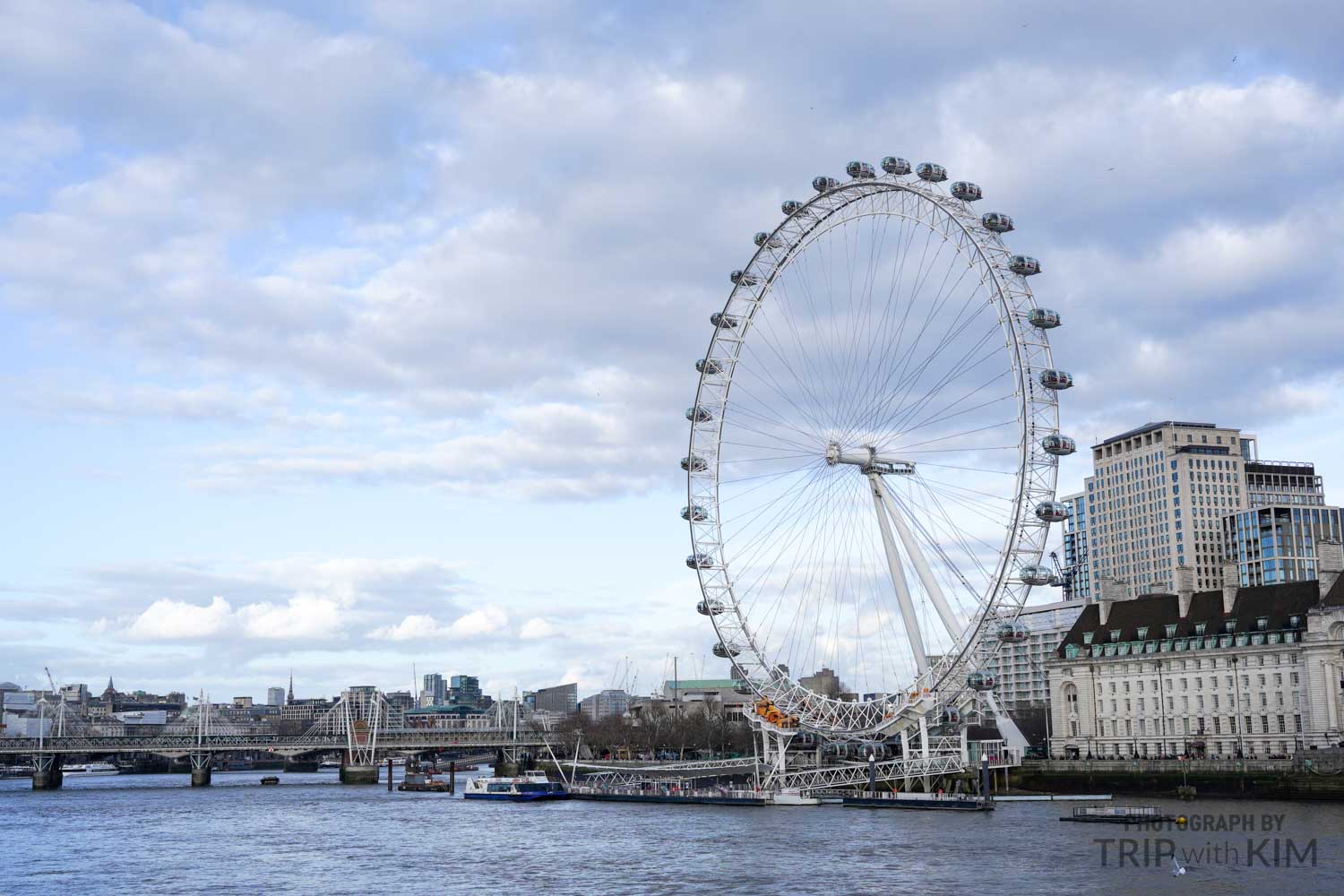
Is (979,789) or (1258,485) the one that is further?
(1258,485)

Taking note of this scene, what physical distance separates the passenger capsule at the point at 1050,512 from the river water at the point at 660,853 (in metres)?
15.3

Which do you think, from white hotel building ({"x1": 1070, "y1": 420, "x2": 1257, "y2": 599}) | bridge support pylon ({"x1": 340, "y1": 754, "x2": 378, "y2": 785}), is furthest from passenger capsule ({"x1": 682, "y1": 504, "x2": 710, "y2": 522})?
white hotel building ({"x1": 1070, "y1": 420, "x2": 1257, "y2": 599})

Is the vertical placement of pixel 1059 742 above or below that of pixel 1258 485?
below

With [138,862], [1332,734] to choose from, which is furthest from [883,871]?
[1332,734]

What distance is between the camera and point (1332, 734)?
3413 inches

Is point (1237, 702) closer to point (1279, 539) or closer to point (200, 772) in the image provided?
point (1279, 539)

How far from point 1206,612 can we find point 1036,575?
32.1 meters

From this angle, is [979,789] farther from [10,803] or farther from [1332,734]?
[10,803]

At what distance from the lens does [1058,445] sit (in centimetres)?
7250

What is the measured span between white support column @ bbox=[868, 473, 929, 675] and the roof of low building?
2641cm

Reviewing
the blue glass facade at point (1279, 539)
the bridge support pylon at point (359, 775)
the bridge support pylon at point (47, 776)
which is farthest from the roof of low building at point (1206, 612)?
the bridge support pylon at point (47, 776)

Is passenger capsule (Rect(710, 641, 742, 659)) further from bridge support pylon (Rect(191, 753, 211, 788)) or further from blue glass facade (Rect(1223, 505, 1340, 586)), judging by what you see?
blue glass facade (Rect(1223, 505, 1340, 586))

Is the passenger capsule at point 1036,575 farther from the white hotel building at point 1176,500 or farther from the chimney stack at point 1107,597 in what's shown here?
the white hotel building at point 1176,500

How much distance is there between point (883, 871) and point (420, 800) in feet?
235
